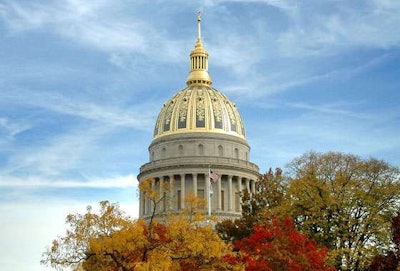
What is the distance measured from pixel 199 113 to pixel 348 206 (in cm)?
7525

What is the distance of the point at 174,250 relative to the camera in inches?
1585

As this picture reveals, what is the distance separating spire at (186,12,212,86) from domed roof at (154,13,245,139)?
7.8 inches

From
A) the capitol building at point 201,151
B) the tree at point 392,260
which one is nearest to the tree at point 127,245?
the tree at point 392,260

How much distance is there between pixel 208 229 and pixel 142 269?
5.81 m

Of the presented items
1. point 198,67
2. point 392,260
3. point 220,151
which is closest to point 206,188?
point 220,151

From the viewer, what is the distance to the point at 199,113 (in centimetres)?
13138

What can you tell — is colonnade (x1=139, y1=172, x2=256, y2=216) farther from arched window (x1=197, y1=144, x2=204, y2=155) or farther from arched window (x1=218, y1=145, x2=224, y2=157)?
arched window (x1=197, y1=144, x2=204, y2=155)

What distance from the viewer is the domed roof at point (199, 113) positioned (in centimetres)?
13075

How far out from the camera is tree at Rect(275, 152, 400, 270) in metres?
56.5

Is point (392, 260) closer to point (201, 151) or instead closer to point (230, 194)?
point (230, 194)

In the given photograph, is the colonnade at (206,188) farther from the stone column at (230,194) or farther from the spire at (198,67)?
the spire at (198,67)

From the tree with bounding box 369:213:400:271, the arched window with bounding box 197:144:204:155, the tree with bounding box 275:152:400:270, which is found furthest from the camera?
the arched window with bounding box 197:144:204:155

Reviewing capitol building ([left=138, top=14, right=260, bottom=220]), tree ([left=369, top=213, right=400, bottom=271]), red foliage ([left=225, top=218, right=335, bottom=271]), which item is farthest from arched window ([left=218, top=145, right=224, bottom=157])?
tree ([left=369, top=213, right=400, bottom=271])

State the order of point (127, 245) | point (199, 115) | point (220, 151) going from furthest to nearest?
point (199, 115)
point (220, 151)
point (127, 245)
